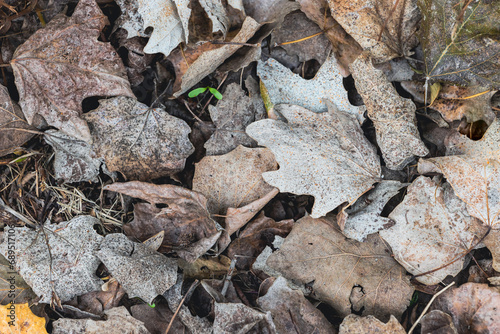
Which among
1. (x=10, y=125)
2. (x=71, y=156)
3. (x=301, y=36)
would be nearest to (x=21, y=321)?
(x=71, y=156)

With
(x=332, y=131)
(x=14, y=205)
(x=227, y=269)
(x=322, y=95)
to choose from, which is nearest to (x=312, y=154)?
(x=332, y=131)

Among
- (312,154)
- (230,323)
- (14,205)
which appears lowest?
(230,323)

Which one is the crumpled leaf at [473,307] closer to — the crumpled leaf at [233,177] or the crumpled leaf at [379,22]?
the crumpled leaf at [233,177]

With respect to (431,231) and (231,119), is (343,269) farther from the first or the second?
(231,119)

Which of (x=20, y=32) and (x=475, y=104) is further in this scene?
(x=20, y=32)

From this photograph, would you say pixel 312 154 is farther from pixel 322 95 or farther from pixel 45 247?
pixel 45 247

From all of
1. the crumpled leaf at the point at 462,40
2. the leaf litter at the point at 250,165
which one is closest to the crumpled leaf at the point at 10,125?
the leaf litter at the point at 250,165

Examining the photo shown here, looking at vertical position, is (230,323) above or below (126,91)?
below
